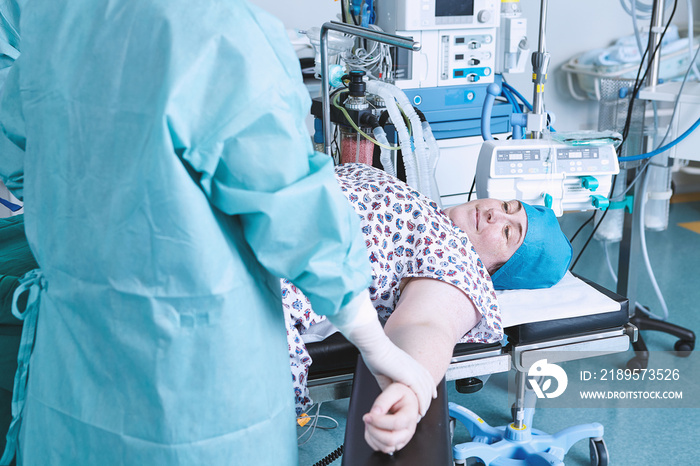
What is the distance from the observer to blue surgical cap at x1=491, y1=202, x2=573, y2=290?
184cm

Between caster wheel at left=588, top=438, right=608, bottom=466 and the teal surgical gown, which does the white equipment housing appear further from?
the teal surgical gown

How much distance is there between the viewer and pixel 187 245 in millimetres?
808

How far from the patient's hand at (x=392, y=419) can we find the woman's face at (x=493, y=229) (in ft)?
2.86

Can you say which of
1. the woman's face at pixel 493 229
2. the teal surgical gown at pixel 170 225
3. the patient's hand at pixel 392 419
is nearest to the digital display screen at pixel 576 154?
the woman's face at pixel 493 229

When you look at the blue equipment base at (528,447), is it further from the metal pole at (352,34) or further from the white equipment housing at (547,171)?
the metal pole at (352,34)

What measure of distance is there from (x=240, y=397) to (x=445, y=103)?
6.12 ft

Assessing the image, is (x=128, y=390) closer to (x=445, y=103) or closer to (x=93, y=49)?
(x=93, y=49)

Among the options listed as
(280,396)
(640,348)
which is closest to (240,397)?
(280,396)

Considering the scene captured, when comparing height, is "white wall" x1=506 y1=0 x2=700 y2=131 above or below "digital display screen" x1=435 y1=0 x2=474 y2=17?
below

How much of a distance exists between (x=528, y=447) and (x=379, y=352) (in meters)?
1.16

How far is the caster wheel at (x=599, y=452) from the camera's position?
1932mm

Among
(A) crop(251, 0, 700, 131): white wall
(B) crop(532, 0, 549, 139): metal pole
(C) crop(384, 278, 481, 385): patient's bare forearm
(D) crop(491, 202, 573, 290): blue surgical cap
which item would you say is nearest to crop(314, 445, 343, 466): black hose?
(C) crop(384, 278, 481, 385): patient's bare forearm

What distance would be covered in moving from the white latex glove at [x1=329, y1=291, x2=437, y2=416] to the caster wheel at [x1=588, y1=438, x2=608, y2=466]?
105cm

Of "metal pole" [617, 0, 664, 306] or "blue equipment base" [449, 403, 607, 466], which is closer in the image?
"blue equipment base" [449, 403, 607, 466]
